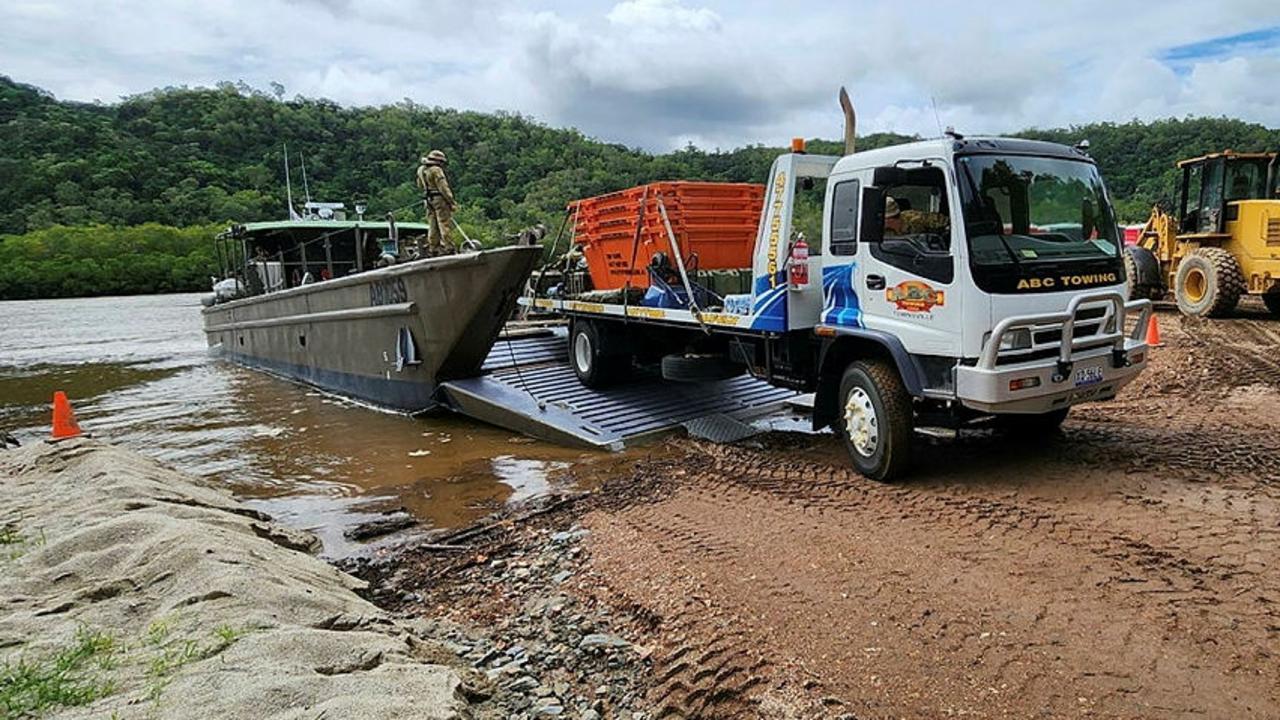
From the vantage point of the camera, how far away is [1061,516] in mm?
4680

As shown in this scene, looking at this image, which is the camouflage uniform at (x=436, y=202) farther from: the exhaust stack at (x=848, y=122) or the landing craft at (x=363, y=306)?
the exhaust stack at (x=848, y=122)

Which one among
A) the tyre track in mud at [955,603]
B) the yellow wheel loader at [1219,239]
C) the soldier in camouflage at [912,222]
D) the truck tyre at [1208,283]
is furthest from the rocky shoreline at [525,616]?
the truck tyre at [1208,283]

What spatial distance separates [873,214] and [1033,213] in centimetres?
110

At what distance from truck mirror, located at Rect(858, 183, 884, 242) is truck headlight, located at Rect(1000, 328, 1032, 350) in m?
1.18

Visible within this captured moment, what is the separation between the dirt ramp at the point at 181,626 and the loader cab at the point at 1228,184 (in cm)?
1593

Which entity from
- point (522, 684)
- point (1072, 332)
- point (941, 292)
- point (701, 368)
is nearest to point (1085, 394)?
point (1072, 332)

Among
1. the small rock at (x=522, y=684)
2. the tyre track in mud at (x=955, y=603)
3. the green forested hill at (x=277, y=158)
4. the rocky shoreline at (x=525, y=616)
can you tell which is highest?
the green forested hill at (x=277, y=158)

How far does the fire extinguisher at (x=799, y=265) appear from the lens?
6.29 metres

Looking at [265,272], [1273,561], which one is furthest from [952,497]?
[265,272]

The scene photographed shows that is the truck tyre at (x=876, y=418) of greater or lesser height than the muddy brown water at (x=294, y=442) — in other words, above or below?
above

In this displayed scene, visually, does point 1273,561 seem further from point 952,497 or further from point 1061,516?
point 952,497

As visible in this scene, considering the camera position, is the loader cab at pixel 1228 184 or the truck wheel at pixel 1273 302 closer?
the truck wheel at pixel 1273 302

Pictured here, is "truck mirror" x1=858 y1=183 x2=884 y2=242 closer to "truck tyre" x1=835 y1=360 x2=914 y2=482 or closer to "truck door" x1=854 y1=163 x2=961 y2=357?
"truck door" x1=854 y1=163 x2=961 y2=357

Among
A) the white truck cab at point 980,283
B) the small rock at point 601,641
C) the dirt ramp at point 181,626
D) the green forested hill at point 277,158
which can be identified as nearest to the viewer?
the dirt ramp at point 181,626
